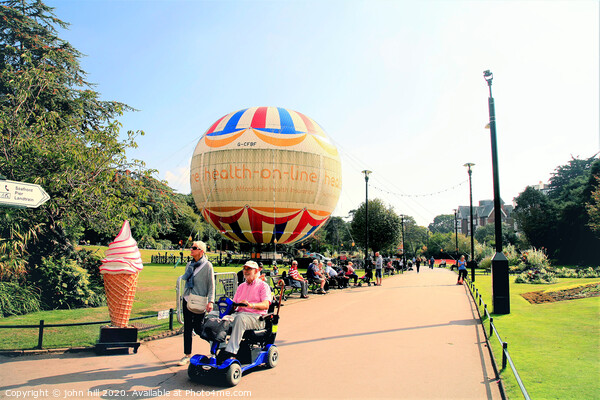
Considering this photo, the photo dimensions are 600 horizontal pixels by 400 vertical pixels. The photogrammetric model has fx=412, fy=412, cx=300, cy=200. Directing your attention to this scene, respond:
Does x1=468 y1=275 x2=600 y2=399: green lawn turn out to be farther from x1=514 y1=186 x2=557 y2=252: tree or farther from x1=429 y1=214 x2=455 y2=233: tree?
x1=429 y1=214 x2=455 y2=233: tree

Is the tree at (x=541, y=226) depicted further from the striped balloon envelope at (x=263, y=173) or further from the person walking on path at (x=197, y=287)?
the person walking on path at (x=197, y=287)

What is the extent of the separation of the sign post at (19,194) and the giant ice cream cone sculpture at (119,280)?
153 centimetres

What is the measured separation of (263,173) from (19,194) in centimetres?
1788

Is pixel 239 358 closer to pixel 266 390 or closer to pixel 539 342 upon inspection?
pixel 266 390

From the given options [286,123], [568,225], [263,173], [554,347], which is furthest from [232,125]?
[568,225]

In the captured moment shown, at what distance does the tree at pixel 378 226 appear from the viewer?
5775 centimetres

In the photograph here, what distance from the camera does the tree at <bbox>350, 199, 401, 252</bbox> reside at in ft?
189

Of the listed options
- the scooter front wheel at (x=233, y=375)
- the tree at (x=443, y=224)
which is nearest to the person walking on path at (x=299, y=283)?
the scooter front wheel at (x=233, y=375)

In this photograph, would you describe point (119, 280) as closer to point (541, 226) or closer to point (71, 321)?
point (71, 321)

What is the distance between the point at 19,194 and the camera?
665 cm

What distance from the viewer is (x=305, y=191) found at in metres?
25.7

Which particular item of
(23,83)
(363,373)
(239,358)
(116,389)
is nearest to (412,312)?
(363,373)

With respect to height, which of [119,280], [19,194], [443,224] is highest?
[443,224]

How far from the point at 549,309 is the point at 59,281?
14506 mm
